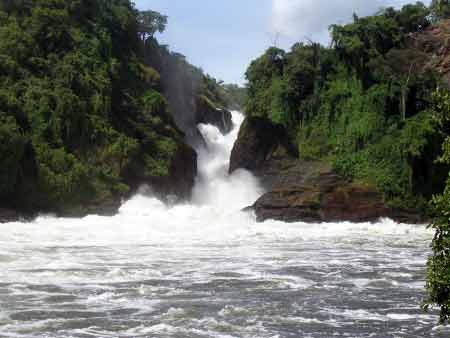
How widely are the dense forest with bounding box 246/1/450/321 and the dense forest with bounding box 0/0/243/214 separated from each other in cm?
736

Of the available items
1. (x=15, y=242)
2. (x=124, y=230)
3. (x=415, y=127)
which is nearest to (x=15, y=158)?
(x=124, y=230)

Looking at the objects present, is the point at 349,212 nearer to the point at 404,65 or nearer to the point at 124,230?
the point at 404,65

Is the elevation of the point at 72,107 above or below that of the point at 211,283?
above

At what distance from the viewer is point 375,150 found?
34.7 meters

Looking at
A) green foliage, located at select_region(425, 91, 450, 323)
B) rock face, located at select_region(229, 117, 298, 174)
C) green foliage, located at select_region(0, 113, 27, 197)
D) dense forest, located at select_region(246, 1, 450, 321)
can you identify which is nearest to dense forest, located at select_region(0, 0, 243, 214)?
green foliage, located at select_region(0, 113, 27, 197)

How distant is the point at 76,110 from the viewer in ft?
123

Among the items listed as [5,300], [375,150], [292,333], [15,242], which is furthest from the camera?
[375,150]

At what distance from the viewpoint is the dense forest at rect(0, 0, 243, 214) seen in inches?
1344

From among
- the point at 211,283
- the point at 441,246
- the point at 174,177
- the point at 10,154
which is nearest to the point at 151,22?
→ the point at 174,177

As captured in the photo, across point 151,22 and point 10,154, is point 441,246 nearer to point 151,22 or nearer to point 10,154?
point 10,154

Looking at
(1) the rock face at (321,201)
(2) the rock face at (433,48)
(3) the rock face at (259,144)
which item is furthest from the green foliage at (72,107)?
(2) the rock face at (433,48)

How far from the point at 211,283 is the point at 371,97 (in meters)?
24.1

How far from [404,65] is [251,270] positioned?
74.6ft

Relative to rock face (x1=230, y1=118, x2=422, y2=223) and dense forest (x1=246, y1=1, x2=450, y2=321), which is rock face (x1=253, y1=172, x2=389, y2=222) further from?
dense forest (x1=246, y1=1, x2=450, y2=321)
